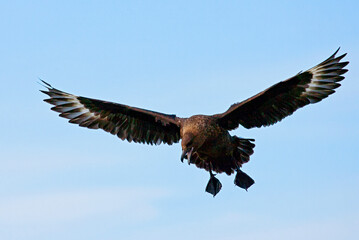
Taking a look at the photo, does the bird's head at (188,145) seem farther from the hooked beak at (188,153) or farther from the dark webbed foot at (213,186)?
the dark webbed foot at (213,186)

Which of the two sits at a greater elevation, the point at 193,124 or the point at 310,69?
the point at 310,69

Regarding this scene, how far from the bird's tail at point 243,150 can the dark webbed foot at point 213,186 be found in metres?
0.44

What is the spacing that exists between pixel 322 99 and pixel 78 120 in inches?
155

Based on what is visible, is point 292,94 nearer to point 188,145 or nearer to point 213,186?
point 188,145

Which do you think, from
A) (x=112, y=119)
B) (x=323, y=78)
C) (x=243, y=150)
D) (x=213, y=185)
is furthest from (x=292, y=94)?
(x=112, y=119)

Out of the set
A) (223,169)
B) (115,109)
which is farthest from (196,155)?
(115,109)

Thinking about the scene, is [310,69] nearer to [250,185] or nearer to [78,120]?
[250,185]

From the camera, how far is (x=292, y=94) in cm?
1139

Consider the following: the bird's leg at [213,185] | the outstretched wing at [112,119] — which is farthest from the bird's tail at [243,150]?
the outstretched wing at [112,119]

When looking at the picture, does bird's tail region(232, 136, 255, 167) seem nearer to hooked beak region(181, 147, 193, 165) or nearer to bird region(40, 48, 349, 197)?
bird region(40, 48, 349, 197)

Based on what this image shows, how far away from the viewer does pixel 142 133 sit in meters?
12.3

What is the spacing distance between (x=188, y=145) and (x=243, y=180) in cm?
131

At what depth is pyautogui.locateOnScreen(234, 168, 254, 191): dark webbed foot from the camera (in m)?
11.8

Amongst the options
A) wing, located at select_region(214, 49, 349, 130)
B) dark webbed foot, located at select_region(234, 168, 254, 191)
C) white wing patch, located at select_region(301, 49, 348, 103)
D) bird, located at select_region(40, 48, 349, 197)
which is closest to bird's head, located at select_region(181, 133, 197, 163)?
bird, located at select_region(40, 48, 349, 197)
